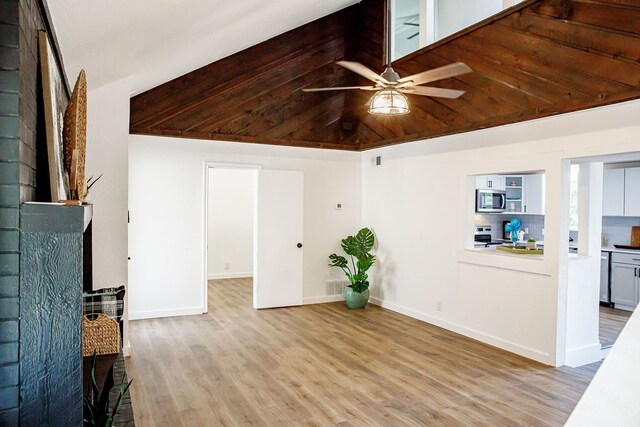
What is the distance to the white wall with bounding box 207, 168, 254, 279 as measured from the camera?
873cm

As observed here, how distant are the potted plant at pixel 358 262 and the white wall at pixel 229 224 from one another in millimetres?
2772

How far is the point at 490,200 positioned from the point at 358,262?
8.91ft

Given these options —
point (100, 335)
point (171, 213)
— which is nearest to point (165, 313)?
point (171, 213)

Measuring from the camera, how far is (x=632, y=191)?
659 cm

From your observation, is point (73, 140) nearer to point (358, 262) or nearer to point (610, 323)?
point (358, 262)

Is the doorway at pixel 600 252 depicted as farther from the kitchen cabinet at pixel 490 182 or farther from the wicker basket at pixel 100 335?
the wicker basket at pixel 100 335

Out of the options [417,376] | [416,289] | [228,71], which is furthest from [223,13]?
[416,289]

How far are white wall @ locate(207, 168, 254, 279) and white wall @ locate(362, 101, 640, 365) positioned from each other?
2.94 meters

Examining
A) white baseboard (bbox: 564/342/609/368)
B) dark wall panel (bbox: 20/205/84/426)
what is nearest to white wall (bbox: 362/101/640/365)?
white baseboard (bbox: 564/342/609/368)

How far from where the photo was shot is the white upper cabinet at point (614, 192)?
22.0ft

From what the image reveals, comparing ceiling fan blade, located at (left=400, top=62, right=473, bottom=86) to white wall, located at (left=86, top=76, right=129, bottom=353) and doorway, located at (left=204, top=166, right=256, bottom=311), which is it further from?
doorway, located at (left=204, top=166, right=256, bottom=311)

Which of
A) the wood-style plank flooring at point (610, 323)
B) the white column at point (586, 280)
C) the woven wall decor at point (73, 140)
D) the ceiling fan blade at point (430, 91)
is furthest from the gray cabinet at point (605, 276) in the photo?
the woven wall decor at point (73, 140)

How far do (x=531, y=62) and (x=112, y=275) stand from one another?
4.52 meters

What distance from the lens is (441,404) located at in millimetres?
3412
